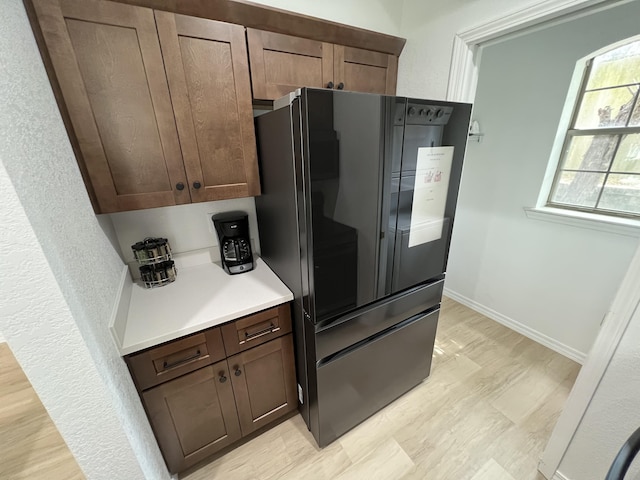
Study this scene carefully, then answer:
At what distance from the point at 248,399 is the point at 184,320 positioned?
569 millimetres

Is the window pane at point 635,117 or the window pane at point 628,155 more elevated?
the window pane at point 635,117

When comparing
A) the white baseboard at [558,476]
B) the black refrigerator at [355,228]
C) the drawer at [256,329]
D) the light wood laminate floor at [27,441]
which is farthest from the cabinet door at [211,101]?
the white baseboard at [558,476]

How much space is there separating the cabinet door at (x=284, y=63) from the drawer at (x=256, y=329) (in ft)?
3.32

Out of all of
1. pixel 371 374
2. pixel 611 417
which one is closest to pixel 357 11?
pixel 371 374

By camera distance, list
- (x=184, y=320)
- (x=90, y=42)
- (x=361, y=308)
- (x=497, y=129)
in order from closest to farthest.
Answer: (x=90, y=42) < (x=184, y=320) < (x=361, y=308) < (x=497, y=129)

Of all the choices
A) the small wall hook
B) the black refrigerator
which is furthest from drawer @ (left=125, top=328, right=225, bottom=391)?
the small wall hook

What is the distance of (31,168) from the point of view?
60 centimetres

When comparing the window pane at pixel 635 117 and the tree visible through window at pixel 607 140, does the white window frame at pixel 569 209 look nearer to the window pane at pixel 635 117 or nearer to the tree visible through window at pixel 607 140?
the tree visible through window at pixel 607 140

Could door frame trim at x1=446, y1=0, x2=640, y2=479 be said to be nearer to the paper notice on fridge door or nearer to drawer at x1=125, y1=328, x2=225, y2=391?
the paper notice on fridge door

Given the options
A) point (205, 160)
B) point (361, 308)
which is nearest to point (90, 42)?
point (205, 160)

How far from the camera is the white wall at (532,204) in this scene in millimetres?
1672

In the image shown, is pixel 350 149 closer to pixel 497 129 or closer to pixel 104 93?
pixel 104 93

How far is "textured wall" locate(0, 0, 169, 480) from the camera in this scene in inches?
22.1

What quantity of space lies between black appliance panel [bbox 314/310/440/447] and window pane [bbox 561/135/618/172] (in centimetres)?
160
